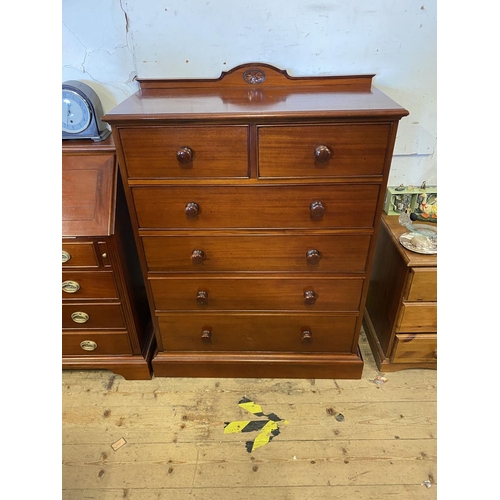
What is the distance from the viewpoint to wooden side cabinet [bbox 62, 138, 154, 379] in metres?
1.30

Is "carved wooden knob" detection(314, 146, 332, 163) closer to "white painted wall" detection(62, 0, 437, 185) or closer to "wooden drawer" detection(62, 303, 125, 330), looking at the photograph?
"white painted wall" detection(62, 0, 437, 185)

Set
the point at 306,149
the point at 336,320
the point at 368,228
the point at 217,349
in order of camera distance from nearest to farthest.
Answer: the point at 306,149, the point at 368,228, the point at 336,320, the point at 217,349

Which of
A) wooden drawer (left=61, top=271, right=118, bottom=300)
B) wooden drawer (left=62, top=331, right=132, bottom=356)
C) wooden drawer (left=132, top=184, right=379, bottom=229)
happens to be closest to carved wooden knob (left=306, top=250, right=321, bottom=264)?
wooden drawer (left=132, top=184, right=379, bottom=229)

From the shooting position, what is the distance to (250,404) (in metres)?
1.58

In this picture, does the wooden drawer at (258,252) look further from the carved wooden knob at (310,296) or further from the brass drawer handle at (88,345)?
the brass drawer handle at (88,345)

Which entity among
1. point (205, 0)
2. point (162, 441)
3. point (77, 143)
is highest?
point (205, 0)

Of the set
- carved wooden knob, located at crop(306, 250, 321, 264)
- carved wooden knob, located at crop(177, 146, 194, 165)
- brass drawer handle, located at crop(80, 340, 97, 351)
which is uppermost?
carved wooden knob, located at crop(177, 146, 194, 165)

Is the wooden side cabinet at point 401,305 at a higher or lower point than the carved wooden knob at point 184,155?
lower

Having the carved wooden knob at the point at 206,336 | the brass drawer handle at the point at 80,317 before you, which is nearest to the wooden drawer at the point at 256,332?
the carved wooden knob at the point at 206,336

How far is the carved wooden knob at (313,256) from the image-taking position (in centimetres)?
133

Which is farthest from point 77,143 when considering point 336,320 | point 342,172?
point 336,320

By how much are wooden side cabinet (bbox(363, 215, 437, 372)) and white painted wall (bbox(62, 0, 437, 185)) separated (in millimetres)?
685

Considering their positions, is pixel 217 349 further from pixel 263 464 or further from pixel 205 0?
pixel 205 0

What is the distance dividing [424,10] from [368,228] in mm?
881
